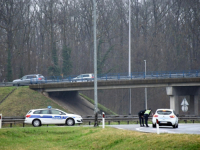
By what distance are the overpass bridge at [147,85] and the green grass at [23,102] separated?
1.55 meters

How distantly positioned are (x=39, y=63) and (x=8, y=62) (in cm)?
1192

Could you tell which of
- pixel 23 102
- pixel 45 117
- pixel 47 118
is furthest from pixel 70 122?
pixel 23 102

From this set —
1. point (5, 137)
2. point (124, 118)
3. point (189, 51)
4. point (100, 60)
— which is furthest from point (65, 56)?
point (5, 137)

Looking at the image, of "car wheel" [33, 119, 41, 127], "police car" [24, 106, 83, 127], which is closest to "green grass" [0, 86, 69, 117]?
"police car" [24, 106, 83, 127]

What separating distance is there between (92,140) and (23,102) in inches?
1258

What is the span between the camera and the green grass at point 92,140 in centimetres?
1367

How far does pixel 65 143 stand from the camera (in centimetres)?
1894

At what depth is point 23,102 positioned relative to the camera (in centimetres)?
4838

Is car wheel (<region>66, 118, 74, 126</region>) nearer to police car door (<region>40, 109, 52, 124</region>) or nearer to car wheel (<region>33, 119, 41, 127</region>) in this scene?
police car door (<region>40, 109, 52, 124</region>)

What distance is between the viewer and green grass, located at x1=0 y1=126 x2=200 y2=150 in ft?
44.8

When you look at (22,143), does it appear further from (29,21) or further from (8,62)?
(29,21)

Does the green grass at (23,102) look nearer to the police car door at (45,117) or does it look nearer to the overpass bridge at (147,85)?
the overpass bridge at (147,85)

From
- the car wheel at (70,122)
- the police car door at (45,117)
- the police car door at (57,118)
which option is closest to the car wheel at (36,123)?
the police car door at (45,117)

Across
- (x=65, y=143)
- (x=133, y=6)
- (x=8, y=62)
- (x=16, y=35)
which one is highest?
Answer: (x=133, y=6)
